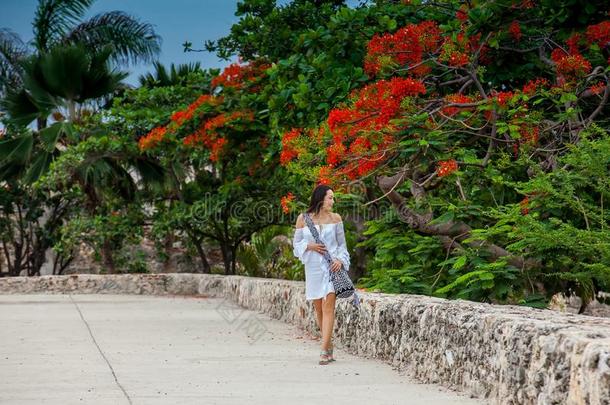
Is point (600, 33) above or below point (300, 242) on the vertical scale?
above

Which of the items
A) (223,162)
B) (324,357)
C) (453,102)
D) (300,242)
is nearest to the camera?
(324,357)

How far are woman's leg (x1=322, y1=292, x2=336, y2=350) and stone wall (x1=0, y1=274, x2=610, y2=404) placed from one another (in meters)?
0.51

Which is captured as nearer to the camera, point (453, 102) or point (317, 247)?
point (317, 247)

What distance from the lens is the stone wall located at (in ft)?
17.9

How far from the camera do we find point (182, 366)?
895cm

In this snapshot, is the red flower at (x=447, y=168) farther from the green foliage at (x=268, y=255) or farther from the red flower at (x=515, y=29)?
the green foliage at (x=268, y=255)

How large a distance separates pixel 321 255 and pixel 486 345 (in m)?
2.69

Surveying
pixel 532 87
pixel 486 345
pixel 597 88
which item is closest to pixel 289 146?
pixel 532 87

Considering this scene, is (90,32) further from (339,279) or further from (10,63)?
(339,279)

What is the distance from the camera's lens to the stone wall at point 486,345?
5.46 m

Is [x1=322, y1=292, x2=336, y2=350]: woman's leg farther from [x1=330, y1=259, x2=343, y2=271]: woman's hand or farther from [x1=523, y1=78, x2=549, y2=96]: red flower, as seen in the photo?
[x1=523, y1=78, x2=549, y2=96]: red flower

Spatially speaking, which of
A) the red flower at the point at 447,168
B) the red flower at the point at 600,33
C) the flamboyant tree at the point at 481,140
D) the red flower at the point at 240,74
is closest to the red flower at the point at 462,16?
the flamboyant tree at the point at 481,140

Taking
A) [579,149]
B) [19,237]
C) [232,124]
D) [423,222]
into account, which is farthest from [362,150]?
[19,237]

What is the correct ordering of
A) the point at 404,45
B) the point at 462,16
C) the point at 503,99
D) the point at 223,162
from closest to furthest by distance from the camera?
the point at 503,99 → the point at 462,16 → the point at 404,45 → the point at 223,162
